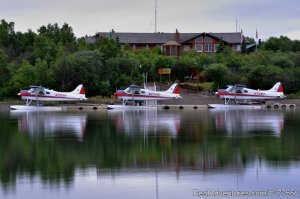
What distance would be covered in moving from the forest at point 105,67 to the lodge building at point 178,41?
7.66 metres

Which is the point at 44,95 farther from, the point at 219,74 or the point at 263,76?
the point at 263,76

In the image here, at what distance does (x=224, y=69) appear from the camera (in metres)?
71.1

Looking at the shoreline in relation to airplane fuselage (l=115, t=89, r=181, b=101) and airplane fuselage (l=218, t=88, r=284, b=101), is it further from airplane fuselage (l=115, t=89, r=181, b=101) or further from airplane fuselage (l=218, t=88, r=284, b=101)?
airplane fuselage (l=115, t=89, r=181, b=101)

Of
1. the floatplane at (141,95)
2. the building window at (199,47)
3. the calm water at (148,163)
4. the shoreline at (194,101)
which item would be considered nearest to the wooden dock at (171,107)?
the floatplane at (141,95)

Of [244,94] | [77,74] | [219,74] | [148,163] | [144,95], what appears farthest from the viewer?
[219,74]

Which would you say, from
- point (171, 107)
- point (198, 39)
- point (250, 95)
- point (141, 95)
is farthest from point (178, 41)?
point (141, 95)

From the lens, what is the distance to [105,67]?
7000 cm

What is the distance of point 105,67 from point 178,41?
28931 millimetres

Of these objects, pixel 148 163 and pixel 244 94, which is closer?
pixel 148 163

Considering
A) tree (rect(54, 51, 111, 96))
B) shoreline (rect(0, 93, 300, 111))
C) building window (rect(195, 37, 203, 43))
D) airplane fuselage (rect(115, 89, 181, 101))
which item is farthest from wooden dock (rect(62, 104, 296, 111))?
building window (rect(195, 37, 203, 43))

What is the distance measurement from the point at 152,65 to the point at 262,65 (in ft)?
40.2

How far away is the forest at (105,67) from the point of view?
65812mm

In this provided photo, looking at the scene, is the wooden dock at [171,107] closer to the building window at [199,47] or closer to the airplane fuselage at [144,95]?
the airplane fuselage at [144,95]

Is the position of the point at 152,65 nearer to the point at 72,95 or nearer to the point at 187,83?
the point at 187,83
